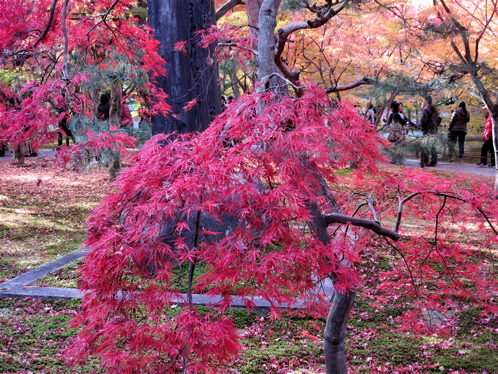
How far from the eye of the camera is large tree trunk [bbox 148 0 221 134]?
4.98 metres

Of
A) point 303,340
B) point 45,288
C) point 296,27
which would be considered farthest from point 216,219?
point 45,288

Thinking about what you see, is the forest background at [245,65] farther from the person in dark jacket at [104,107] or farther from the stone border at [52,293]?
the stone border at [52,293]

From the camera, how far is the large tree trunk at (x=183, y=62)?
4984 mm

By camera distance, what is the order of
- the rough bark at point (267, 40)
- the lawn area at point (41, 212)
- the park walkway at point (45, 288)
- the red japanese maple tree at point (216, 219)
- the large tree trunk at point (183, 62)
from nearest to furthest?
the red japanese maple tree at point (216, 219)
the rough bark at point (267, 40)
the park walkway at point (45, 288)
the large tree trunk at point (183, 62)
the lawn area at point (41, 212)

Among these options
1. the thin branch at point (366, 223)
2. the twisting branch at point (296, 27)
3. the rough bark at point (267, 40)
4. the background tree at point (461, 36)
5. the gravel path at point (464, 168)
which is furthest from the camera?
the gravel path at point (464, 168)

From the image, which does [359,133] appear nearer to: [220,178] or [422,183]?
[220,178]

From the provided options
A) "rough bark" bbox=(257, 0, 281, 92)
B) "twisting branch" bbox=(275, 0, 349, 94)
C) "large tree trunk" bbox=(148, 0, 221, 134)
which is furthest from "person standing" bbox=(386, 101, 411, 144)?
"rough bark" bbox=(257, 0, 281, 92)

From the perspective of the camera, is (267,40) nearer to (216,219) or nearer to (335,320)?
(216,219)

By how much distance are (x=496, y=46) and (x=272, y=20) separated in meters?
7.92

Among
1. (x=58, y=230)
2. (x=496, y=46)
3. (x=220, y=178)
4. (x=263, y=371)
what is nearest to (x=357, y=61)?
(x=496, y=46)

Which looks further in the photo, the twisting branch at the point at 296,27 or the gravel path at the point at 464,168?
the gravel path at the point at 464,168

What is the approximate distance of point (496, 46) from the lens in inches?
367

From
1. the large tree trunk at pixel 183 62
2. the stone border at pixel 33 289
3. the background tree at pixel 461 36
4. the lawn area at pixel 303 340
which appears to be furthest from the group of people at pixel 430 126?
the stone border at pixel 33 289

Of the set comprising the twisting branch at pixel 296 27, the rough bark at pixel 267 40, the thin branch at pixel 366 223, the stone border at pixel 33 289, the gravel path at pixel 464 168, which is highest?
the twisting branch at pixel 296 27
